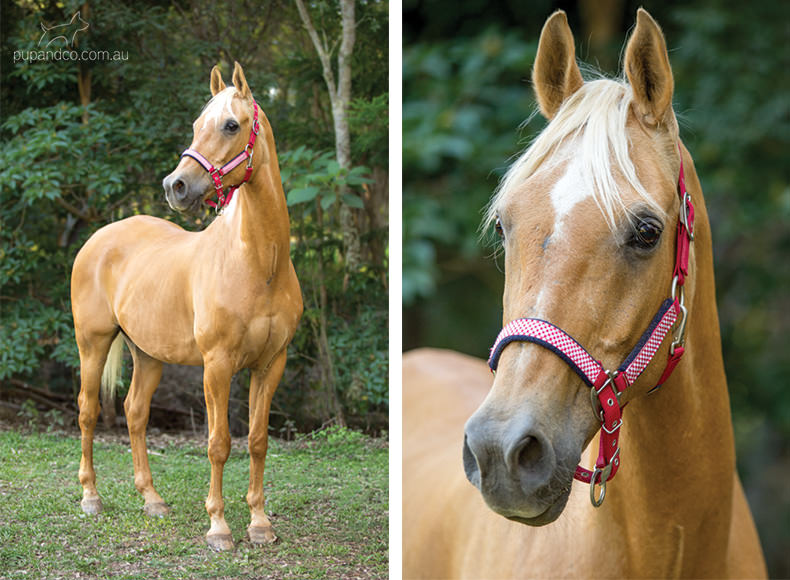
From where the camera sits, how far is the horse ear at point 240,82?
5.55ft

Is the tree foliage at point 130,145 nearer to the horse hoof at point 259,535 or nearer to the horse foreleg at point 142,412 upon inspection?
the horse foreleg at point 142,412

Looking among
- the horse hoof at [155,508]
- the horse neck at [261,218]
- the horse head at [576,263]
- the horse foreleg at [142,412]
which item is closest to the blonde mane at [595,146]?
the horse head at [576,263]

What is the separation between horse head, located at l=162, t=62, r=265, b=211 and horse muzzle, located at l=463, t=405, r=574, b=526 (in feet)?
3.38

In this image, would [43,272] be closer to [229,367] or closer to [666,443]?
[229,367]

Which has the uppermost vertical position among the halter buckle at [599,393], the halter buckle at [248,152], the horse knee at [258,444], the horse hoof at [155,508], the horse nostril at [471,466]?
the halter buckle at [248,152]

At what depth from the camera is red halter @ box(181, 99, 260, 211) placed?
5.29 ft

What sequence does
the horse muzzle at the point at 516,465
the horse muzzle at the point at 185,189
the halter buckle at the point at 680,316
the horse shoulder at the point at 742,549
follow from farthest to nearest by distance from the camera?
the horse muzzle at the point at 185,189 → the horse shoulder at the point at 742,549 → the halter buckle at the point at 680,316 → the horse muzzle at the point at 516,465

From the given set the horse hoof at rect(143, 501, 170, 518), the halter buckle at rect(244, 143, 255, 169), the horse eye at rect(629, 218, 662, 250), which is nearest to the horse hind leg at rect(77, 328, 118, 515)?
the horse hoof at rect(143, 501, 170, 518)

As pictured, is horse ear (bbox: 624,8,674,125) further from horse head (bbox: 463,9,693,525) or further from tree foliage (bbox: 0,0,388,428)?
tree foliage (bbox: 0,0,388,428)

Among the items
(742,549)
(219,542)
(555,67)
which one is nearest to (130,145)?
(219,542)

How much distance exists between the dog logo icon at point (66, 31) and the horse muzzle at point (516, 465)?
1511mm

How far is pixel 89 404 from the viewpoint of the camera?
1.72m

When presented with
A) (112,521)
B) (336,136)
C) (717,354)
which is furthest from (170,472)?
(717,354)

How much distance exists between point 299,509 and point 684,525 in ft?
3.41
